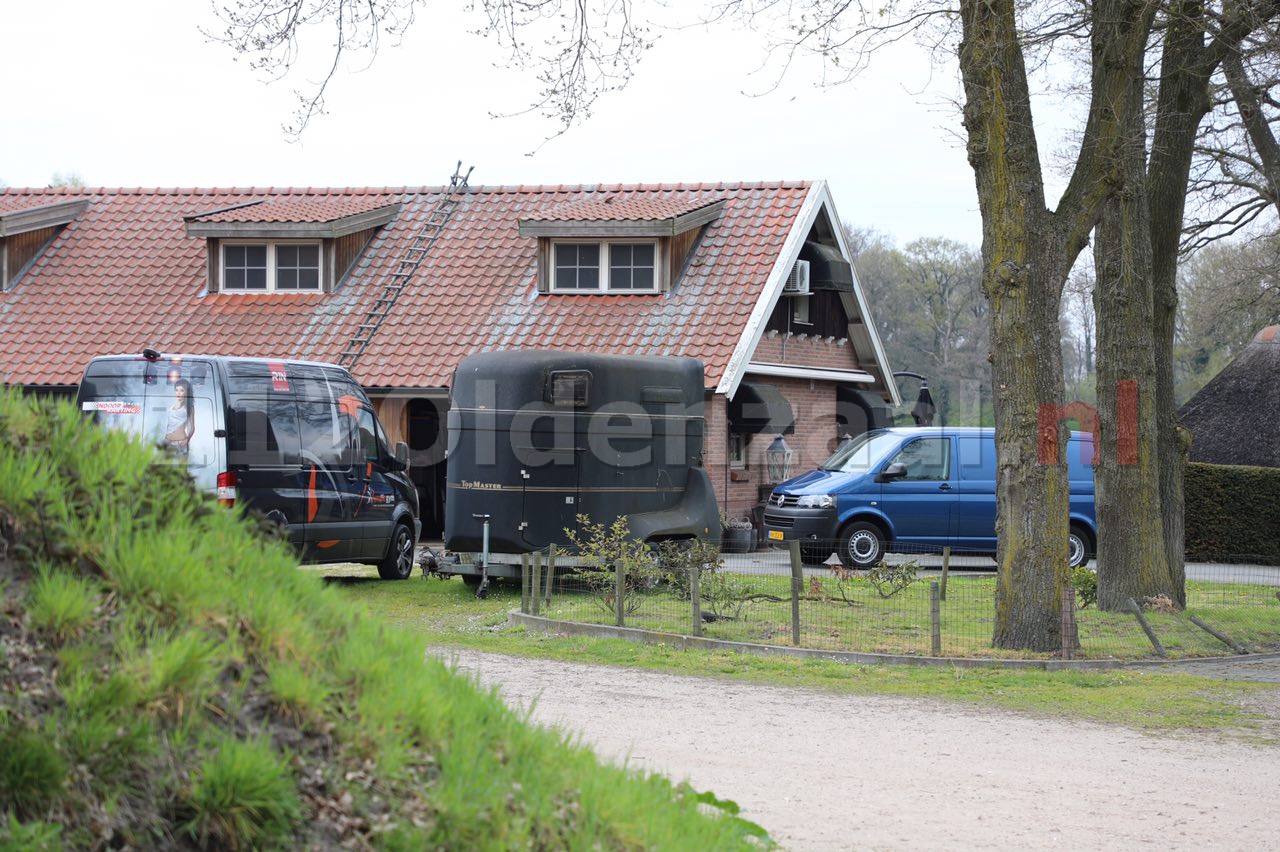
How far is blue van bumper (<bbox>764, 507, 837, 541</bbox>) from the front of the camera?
2159cm

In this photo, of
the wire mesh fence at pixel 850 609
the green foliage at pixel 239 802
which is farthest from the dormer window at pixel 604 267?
the green foliage at pixel 239 802

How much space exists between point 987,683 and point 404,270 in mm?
19006

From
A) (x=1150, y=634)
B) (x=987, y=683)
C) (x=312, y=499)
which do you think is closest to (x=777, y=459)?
(x=312, y=499)

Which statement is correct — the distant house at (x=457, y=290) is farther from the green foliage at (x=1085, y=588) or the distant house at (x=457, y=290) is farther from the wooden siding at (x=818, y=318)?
the green foliage at (x=1085, y=588)

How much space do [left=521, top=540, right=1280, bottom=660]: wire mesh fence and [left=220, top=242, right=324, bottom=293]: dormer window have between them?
13234mm

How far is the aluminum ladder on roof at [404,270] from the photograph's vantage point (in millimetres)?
26438

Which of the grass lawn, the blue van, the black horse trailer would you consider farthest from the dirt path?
the blue van

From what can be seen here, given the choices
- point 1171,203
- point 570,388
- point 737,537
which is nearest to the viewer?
point 570,388

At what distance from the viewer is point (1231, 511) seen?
26484mm

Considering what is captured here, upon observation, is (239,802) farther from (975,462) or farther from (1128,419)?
(975,462)

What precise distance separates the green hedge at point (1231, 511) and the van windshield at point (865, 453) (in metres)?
7.44

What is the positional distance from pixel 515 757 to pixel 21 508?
1787mm

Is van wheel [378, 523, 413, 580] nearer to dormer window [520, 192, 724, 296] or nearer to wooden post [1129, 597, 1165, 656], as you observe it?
dormer window [520, 192, 724, 296]

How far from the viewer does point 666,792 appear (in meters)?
5.46
